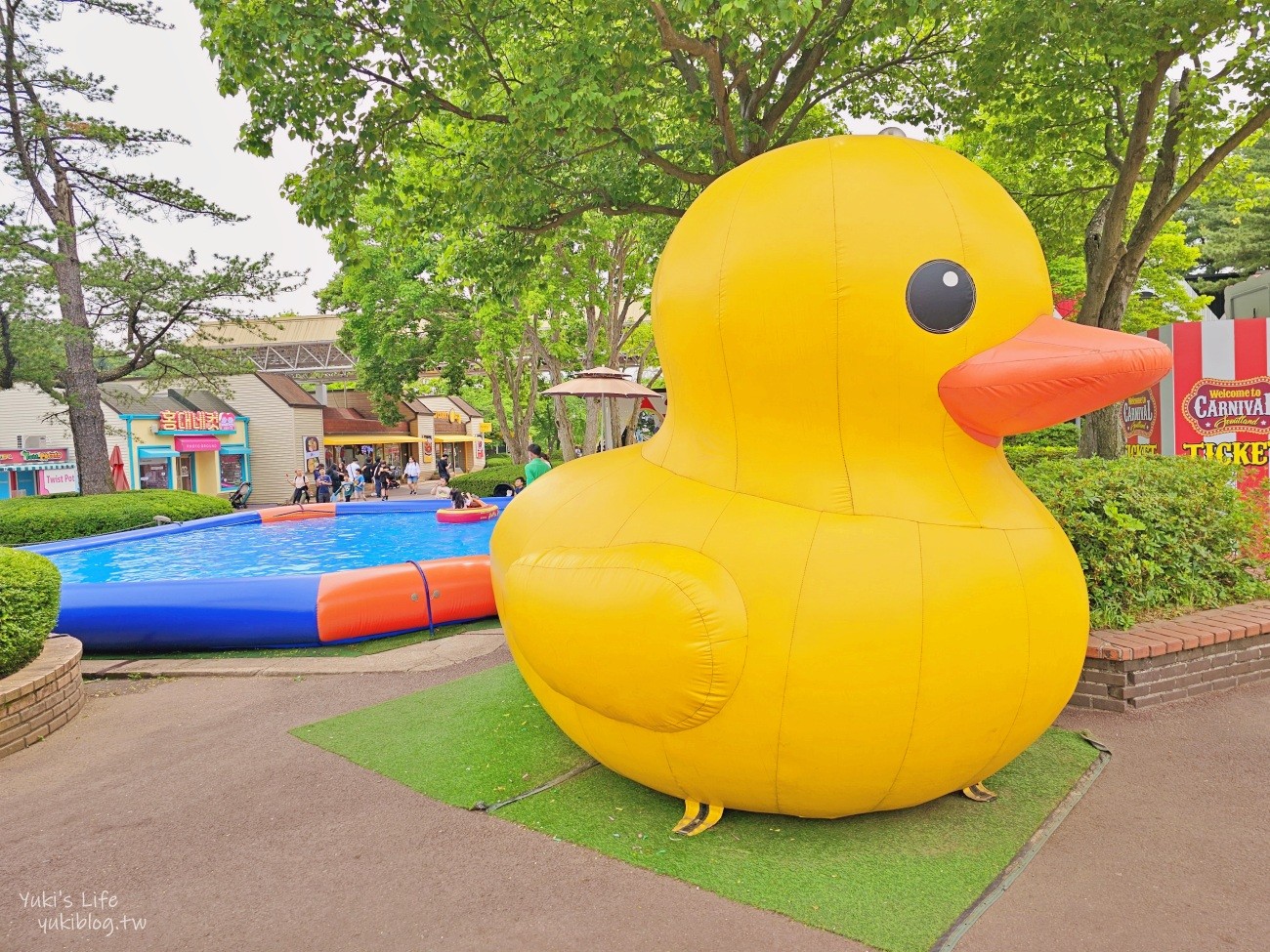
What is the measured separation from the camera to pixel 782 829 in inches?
148

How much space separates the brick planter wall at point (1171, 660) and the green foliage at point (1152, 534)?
254 mm

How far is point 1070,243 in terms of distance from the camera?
13.2m

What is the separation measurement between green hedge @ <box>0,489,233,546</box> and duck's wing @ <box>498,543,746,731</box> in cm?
1544

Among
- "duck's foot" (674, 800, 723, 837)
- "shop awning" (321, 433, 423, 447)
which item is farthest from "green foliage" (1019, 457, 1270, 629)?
"shop awning" (321, 433, 423, 447)

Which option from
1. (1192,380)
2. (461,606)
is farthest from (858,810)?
(1192,380)

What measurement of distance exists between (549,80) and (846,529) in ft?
18.2

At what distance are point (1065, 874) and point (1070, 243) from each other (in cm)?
1254

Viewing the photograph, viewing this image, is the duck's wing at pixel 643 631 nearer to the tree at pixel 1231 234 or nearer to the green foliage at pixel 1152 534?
the green foliage at pixel 1152 534

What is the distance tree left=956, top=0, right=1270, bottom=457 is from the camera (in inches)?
275

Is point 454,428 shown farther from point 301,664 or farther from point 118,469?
point 301,664

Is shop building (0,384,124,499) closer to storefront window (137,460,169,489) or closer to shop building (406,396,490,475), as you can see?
storefront window (137,460,169,489)

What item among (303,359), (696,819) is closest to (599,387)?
(696,819)

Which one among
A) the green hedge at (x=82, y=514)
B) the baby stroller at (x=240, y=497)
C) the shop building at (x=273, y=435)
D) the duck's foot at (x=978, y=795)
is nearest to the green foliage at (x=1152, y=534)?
the duck's foot at (x=978, y=795)

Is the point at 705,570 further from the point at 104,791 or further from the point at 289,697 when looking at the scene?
the point at 289,697
